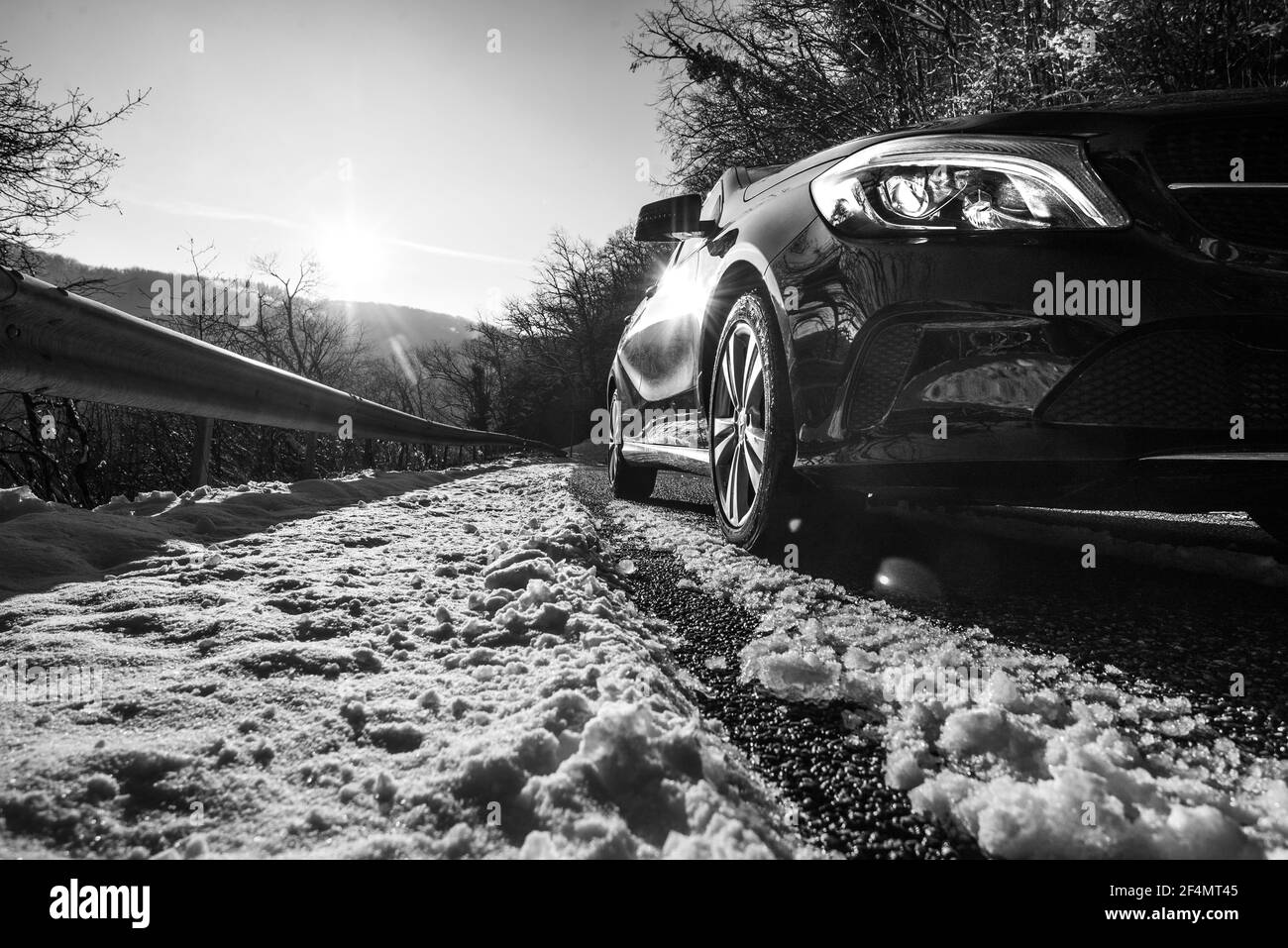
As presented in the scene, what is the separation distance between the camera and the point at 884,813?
891 mm

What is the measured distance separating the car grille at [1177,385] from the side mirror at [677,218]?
2182 mm

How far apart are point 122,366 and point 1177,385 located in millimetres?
3205

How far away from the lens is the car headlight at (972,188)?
1734 millimetres

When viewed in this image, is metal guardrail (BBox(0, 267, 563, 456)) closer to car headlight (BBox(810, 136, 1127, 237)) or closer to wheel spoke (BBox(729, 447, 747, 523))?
wheel spoke (BBox(729, 447, 747, 523))

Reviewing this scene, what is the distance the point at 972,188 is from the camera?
1840 millimetres

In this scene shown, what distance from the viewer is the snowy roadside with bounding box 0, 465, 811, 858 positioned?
31.2 inches

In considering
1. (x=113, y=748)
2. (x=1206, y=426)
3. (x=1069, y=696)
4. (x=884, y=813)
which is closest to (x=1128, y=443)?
(x=1206, y=426)

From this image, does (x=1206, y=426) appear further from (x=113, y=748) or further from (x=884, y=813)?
(x=113, y=748)

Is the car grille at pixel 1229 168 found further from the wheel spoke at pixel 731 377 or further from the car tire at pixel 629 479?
the car tire at pixel 629 479

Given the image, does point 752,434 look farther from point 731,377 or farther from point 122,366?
point 122,366

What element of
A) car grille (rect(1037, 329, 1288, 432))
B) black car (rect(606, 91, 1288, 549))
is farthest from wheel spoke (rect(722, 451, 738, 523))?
car grille (rect(1037, 329, 1288, 432))
